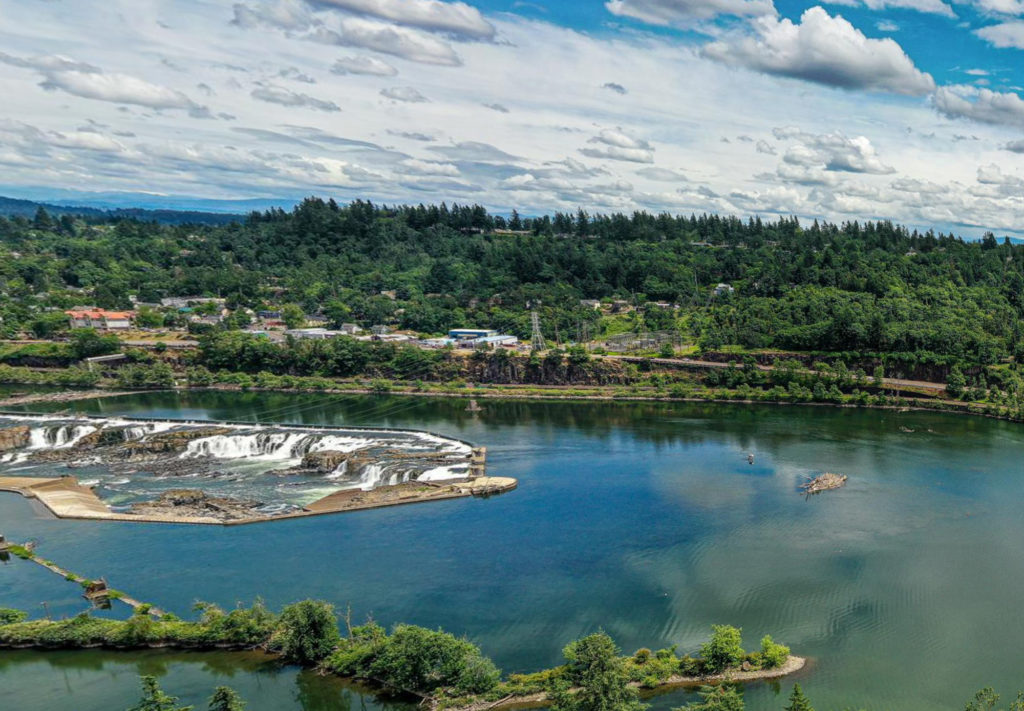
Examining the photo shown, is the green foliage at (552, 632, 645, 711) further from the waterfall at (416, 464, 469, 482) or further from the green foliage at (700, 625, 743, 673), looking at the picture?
the waterfall at (416, 464, 469, 482)

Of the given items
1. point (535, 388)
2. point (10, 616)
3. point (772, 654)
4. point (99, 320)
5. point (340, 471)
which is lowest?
point (10, 616)

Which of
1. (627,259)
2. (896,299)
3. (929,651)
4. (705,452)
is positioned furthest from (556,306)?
(929,651)

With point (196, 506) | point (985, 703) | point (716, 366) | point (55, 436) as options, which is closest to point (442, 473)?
point (196, 506)

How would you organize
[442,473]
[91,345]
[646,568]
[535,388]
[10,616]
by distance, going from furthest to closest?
[91,345], [535,388], [442,473], [646,568], [10,616]

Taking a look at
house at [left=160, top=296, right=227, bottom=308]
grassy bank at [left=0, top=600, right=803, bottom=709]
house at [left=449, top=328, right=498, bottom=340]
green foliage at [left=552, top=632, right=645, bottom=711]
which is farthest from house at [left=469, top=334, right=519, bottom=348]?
green foliage at [left=552, top=632, right=645, bottom=711]

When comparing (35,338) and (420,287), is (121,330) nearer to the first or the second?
(35,338)

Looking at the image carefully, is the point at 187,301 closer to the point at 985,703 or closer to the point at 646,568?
the point at 646,568
